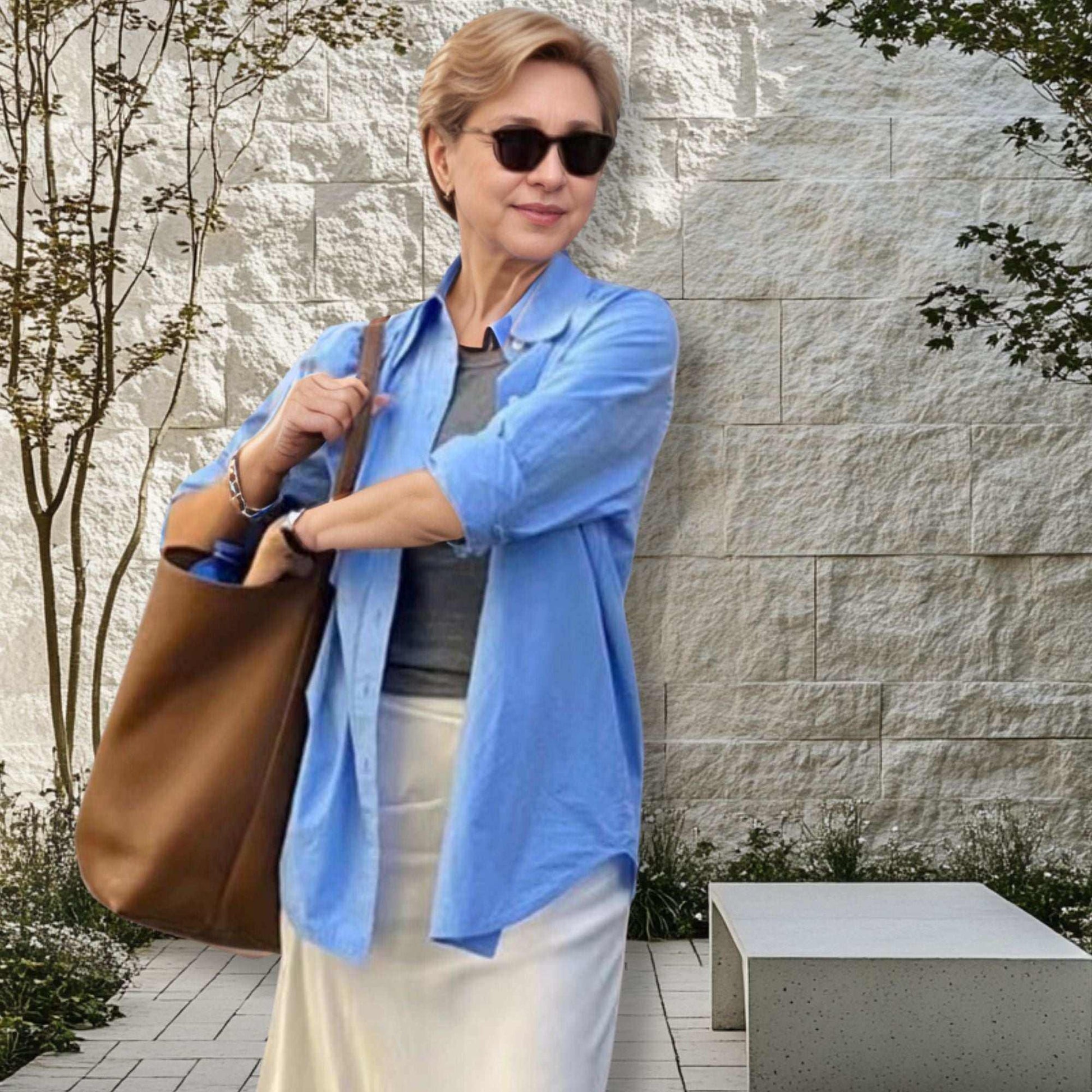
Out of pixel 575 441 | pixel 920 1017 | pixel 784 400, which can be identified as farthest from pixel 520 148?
pixel 784 400

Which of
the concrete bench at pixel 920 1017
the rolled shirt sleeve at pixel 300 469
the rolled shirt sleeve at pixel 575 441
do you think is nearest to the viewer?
the rolled shirt sleeve at pixel 575 441

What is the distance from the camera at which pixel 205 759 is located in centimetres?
169

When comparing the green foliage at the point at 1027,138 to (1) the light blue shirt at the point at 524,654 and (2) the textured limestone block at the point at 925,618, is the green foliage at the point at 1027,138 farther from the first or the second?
(1) the light blue shirt at the point at 524,654

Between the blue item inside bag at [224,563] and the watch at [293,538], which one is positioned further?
the blue item inside bag at [224,563]

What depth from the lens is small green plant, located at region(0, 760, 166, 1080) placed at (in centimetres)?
459

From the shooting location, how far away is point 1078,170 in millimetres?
6430

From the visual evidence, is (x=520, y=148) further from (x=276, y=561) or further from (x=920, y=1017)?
(x=920, y=1017)

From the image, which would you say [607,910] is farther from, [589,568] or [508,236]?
[508,236]

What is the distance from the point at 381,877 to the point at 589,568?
1.21 feet

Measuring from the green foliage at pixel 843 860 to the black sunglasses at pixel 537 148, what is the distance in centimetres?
454

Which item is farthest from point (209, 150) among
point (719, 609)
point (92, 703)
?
point (719, 609)

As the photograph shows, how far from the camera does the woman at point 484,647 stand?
64.8 inches

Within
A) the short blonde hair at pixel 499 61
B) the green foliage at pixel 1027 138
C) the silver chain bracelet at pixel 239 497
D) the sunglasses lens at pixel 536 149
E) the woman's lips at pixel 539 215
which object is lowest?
the silver chain bracelet at pixel 239 497

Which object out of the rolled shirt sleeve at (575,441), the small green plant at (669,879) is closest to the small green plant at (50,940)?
the small green plant at (669,879)
